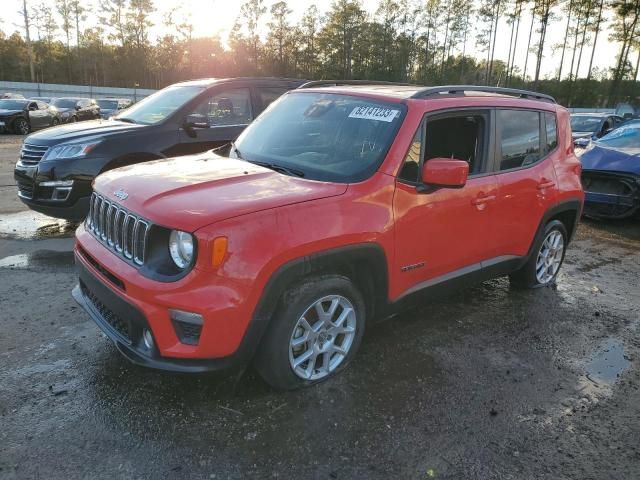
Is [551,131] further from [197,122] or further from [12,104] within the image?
[12,104]

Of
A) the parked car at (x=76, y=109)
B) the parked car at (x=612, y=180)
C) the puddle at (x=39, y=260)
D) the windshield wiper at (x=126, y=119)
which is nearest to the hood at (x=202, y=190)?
the puddle at (x=39, y=260)

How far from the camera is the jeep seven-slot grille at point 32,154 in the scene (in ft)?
19.2

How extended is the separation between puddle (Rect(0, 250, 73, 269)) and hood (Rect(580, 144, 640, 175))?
25.4 feet

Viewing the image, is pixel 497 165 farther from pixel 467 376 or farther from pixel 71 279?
pixel 71 279

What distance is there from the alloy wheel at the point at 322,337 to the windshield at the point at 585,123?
12.9m

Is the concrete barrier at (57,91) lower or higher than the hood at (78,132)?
higher

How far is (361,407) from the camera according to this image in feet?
9.93

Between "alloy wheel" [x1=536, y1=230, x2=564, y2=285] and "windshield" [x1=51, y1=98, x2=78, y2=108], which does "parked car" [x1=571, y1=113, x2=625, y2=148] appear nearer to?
"alloy wheel" [x1=536, y1=230, x2=564, y2=285]

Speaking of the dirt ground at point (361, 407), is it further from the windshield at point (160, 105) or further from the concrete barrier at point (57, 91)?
the concrete barrier at point (57, 91)

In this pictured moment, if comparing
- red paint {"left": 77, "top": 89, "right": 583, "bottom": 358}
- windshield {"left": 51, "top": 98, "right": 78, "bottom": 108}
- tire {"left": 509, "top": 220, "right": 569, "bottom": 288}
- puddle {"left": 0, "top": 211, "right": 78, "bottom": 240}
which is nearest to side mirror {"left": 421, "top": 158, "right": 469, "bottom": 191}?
red paint {"left": 77, "top": 89, "right": 583, "bottom": 358}

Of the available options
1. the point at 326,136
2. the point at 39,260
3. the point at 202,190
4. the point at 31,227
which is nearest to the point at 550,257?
the point at 326,136

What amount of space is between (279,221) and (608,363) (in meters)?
2.77

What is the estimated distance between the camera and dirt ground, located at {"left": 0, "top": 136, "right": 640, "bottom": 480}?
256 cm

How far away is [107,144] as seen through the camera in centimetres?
576
